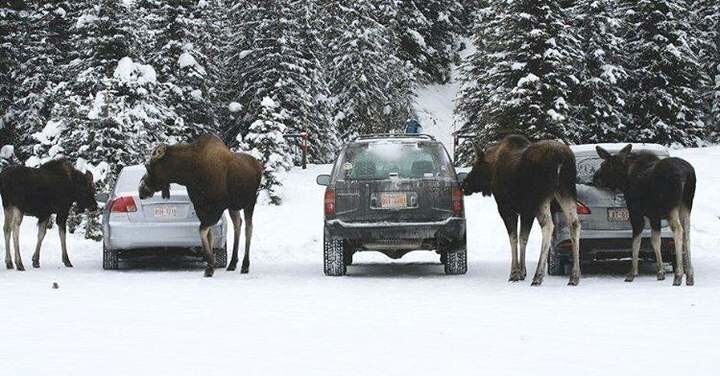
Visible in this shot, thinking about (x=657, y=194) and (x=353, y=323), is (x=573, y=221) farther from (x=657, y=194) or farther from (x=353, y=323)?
(x=353, y=323)

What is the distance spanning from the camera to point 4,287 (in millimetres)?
12922

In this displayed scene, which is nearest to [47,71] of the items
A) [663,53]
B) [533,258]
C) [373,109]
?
[373,109]

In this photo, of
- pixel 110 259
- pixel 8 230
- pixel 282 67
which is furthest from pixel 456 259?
pixel 282 67

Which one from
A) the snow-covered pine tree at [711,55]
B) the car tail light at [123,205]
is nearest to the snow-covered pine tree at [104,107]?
the car tail light at [123,205]

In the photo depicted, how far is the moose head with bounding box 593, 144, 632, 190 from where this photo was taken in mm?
13695

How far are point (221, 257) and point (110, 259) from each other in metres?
1.74

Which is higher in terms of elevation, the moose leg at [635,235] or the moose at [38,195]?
the moose at [38,195]

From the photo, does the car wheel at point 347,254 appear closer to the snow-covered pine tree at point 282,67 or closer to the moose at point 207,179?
the moose at point 207,179

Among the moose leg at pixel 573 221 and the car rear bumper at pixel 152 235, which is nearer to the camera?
the moose leg at pixel 573 221

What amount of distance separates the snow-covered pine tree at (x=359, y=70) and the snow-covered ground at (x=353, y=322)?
3541cm

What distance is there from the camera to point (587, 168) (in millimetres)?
14914

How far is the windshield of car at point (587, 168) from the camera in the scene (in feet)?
48.1

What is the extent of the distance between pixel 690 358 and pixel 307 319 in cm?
360

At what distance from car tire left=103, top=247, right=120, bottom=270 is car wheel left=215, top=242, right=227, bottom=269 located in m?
1.56
